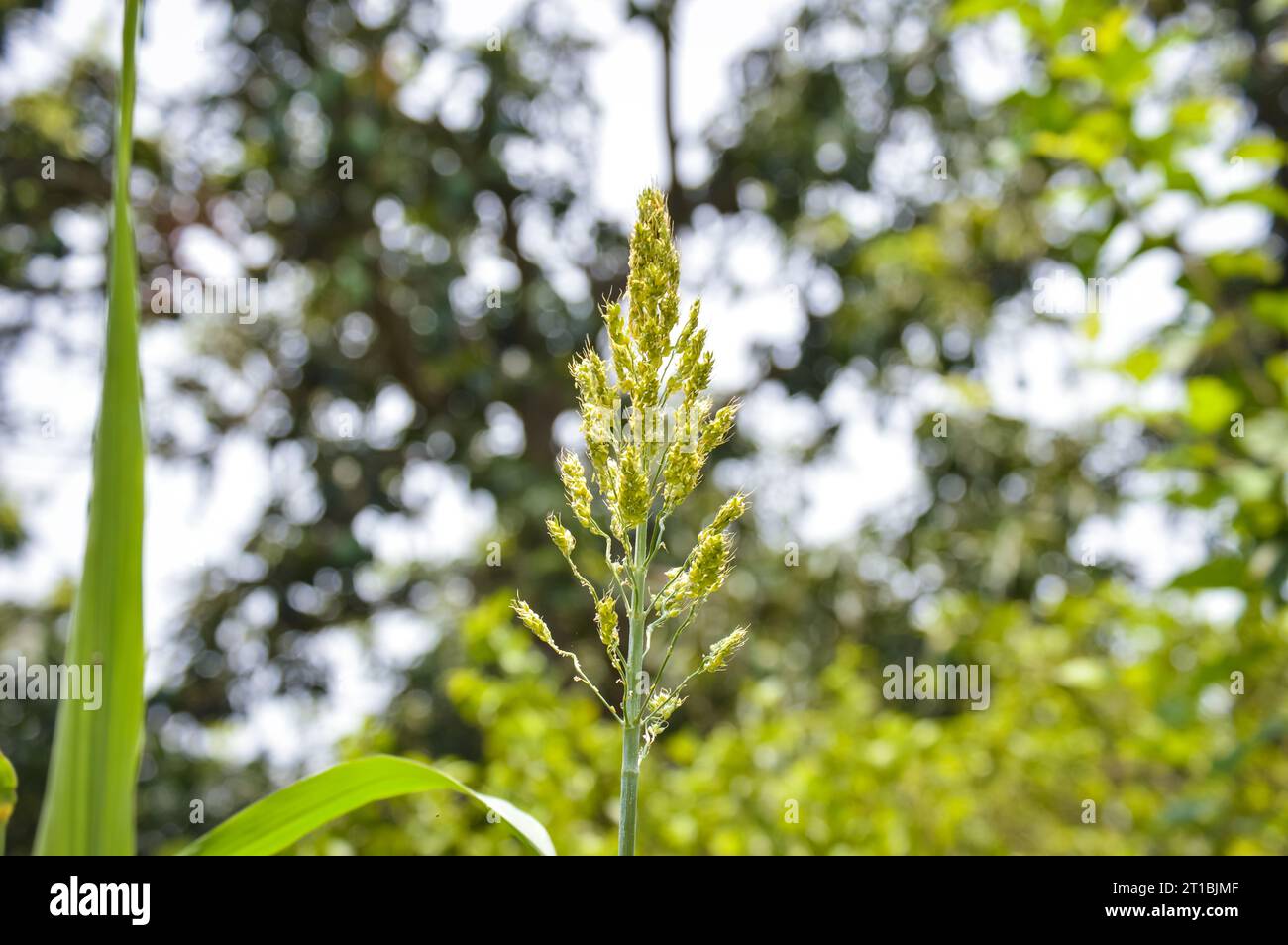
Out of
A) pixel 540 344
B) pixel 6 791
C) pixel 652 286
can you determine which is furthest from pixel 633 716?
pixel 540 344

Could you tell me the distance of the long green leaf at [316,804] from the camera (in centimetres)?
50

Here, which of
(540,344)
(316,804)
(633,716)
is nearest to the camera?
(633,716)

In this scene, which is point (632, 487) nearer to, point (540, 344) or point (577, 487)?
point (577, 487)

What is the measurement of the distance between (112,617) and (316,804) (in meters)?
0.13

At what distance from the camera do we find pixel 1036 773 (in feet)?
Answer: 10.7

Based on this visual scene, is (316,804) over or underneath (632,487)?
underneath

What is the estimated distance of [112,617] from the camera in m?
0.47

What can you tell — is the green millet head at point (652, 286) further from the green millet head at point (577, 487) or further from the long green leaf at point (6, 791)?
the long green leaf at point (6, 791)

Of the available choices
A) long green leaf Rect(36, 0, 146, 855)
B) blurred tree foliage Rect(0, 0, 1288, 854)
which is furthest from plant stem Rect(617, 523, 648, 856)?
blurred tree foliage Rect(0, 0, 1288, 854)

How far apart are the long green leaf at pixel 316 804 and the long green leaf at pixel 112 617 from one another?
0.17ft

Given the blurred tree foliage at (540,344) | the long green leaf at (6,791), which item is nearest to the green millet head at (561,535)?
the long green leaf at (6,791)

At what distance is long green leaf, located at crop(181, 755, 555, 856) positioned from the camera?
50 cm

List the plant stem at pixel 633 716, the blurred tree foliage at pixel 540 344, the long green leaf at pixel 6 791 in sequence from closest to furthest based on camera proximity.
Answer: the plant stem at pixel 633 716
the long green leaf at pixel 6 791
the blurred tree foliage at pixel 540 344
